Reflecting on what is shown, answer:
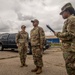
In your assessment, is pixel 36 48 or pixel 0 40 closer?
pixel 36 48

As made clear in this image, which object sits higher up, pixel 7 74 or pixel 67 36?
pixel 67 36

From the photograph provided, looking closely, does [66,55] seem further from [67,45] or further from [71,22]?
[71,22]

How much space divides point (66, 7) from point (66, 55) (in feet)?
3.29

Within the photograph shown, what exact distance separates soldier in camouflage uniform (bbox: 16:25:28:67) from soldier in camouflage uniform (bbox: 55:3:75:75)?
14.6 ft

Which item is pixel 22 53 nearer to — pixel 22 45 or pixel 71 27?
pixel 22 45

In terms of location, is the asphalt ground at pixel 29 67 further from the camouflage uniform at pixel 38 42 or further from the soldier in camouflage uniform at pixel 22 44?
the camouflage uniform at pixel 38 42

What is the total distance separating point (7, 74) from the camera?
22.2 feet

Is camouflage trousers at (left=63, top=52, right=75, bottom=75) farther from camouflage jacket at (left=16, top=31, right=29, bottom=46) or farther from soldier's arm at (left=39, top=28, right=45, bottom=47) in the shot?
camouflage jacket at (left=16, top=31, right=29, bottom=46)

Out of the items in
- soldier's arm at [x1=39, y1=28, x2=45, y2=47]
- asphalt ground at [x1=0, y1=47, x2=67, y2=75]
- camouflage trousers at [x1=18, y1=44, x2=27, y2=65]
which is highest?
soldier's arm at [x1=39, y1=28, x2=45, y2=47]

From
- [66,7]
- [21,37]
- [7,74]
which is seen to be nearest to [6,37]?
[21,37]

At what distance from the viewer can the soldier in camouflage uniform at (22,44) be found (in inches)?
328

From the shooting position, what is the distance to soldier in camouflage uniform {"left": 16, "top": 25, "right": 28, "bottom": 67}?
8344 mm

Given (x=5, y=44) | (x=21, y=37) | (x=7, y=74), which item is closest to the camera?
(x=7, y=74)

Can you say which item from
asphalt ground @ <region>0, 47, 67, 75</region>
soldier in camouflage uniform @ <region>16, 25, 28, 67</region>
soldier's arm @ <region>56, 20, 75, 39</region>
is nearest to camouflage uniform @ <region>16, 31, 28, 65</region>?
soldier in camouflage uniform @ <region>16, 25, 28, 67</region>
